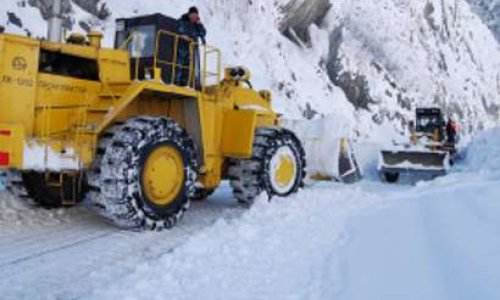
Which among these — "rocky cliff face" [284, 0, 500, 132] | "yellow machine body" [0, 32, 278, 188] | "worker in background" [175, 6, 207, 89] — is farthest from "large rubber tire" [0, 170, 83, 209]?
"rocky cliff face" [284, 0, 500, 132]

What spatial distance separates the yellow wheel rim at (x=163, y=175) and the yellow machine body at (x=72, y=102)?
2.20 feet

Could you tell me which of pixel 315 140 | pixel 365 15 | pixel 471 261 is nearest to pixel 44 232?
pixel 471 261

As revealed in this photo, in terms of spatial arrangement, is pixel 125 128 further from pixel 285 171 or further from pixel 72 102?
pixel 285 171

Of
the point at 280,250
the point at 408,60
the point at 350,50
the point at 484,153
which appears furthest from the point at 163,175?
the point at 408,60

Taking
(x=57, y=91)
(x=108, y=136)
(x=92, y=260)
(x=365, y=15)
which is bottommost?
(x=92, y=260)

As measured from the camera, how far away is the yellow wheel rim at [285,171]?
10414 millimetres

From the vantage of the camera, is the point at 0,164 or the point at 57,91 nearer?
the point at 0,164

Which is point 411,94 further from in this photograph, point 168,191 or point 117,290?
point 117,290

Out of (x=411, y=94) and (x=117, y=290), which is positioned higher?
(x=411, y=94)

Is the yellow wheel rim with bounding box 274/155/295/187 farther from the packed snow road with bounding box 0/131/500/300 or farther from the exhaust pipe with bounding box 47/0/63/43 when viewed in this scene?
the exhaust pipe with bounding box 47/0/63/43

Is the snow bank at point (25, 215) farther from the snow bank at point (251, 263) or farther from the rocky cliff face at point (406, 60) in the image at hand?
the rocky cliff face at point (406, 60)

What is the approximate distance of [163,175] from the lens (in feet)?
26.5

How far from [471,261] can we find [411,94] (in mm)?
36643

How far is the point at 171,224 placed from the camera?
8094mm
